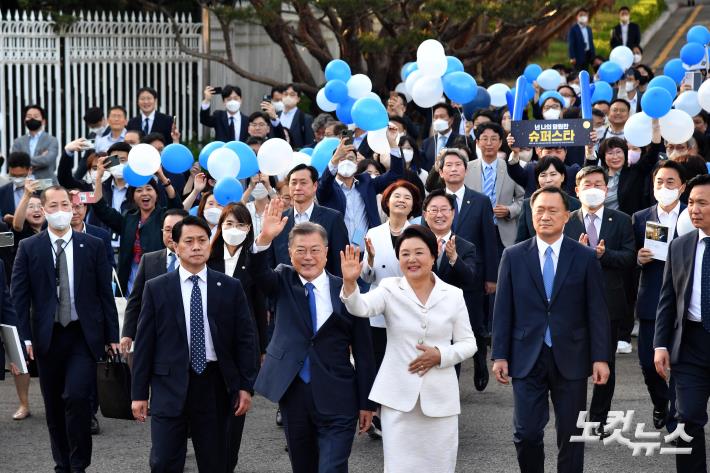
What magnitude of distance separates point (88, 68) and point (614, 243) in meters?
11.7

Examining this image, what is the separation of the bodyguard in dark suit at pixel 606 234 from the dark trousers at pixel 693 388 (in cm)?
158

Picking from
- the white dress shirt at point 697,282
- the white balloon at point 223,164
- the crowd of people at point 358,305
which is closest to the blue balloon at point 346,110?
the crowd of people at point 358,305

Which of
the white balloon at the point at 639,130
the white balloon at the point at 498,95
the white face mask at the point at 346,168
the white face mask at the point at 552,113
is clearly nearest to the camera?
the white face mask at the point at 346,168

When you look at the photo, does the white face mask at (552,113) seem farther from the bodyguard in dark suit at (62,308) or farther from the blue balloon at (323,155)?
the bodyguard in dark suit at (62,308)

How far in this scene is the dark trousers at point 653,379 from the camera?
31.1 ft

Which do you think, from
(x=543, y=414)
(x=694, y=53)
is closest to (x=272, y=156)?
(x=543, y=414)

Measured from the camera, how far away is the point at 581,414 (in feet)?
26.1

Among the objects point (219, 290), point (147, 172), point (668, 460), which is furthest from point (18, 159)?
point (668, 460)

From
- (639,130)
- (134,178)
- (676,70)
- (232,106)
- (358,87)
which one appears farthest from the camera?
(676,70)

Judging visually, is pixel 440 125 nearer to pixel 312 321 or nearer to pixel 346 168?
pixel 346 168

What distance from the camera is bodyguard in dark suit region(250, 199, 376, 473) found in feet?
24.4

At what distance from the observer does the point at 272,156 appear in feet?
35.5

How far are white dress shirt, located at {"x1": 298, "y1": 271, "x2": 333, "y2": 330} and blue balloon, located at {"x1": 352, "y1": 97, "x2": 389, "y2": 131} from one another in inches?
167

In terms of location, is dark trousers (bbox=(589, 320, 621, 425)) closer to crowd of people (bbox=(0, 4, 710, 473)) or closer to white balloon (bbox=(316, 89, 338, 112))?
crowd of people (bbox=(0, 4, 710, 473))
